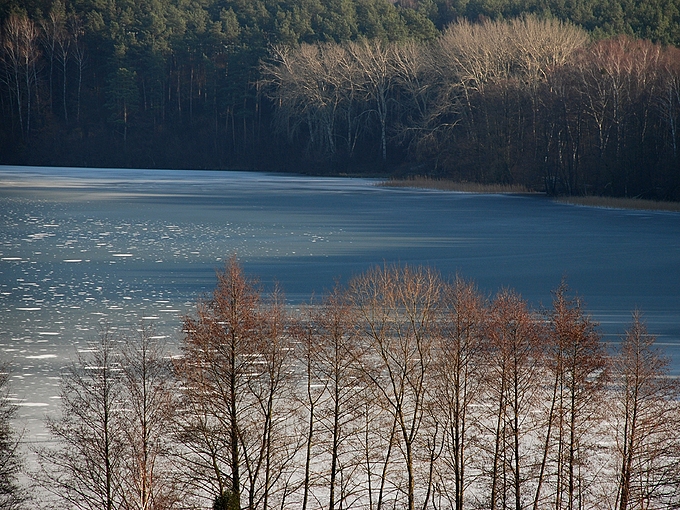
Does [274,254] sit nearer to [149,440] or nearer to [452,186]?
[149,440]

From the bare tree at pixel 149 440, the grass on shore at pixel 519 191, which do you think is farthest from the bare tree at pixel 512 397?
the grass on shore at pixel 519 191

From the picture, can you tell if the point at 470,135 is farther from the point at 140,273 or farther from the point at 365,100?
the point at 140,273

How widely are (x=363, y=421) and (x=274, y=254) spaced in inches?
607

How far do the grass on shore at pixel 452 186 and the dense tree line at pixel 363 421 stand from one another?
49.3 metres

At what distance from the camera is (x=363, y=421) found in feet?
47.0

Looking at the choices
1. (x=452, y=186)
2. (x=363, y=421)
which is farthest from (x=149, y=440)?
(x=452, y=186)

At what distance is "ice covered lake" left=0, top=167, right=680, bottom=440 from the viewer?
18828 millimetres

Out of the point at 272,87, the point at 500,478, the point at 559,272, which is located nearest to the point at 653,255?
the point at 559,272

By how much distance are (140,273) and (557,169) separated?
40051 mm

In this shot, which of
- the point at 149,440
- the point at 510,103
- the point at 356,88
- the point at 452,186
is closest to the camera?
the point at 149,440

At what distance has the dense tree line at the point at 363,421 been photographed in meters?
12.0

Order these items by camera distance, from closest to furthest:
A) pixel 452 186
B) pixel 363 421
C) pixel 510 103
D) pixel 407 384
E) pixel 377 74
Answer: pixel 363 421, pixel 407 384, pixel 510 103, pixel 452 186, pixel 377 74

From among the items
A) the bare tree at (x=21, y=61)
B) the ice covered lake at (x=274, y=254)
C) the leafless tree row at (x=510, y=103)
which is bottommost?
the ice covered lake at (x=274, y=254)

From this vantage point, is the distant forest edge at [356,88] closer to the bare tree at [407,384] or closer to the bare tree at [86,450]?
the bare tree at [407,384]
